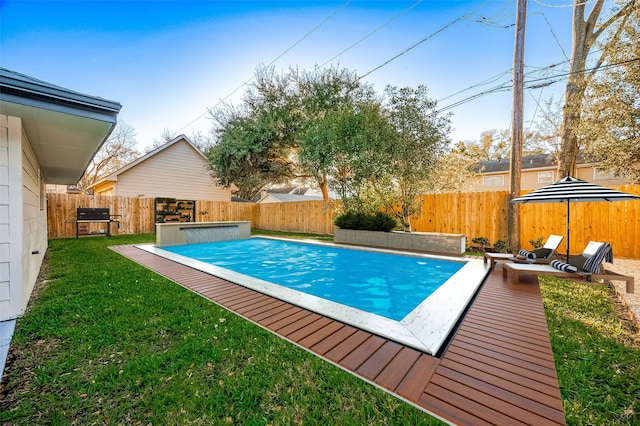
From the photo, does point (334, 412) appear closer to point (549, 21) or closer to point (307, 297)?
point (307, 297)

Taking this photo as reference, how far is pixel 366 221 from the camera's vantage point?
9.92 metres

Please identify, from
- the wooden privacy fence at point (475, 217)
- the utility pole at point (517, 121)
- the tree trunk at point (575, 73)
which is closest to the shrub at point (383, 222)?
the wooden privacy fence at point (475, 217)

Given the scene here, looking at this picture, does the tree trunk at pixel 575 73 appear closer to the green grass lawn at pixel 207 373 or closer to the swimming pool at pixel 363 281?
the swimming pool at pixel 363 281

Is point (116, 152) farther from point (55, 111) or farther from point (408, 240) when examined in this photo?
point (408, 240)

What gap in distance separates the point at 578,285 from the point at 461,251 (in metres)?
3.07

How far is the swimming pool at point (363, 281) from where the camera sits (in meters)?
3.11

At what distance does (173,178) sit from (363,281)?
14.8 meters

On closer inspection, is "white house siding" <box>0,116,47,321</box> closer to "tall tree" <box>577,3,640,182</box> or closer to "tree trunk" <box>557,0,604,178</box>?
"tall tree" <box>577,3,640,182</box>

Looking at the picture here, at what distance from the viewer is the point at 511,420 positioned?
1.64m

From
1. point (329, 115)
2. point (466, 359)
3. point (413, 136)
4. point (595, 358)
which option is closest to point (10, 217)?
point (466, 359)

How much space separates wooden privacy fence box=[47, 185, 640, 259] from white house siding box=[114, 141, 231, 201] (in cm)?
147

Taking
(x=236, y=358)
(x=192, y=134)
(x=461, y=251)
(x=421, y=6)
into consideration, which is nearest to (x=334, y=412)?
(x=236, y=358)

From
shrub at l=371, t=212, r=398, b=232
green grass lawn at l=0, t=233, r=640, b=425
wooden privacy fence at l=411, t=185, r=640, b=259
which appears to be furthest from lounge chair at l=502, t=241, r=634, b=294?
shrub at l=371, t=212, r=398, b=232

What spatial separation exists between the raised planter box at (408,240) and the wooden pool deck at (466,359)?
406cm
